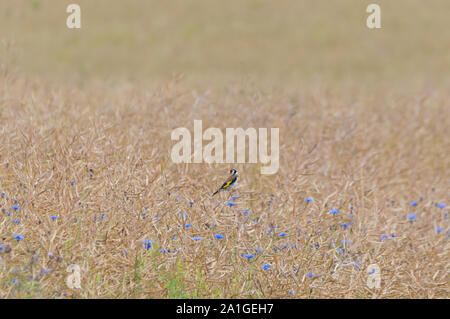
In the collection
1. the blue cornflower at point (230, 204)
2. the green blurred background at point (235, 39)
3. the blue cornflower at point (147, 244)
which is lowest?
the blue cornflower at point (147, 244)

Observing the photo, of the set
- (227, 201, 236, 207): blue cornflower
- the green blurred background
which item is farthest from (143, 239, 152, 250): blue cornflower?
the green blurred background

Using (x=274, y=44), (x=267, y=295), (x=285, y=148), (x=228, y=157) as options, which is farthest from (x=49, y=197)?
(x=274, y=44)

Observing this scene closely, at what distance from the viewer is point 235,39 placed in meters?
17.1

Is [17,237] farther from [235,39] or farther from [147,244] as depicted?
[235,39]

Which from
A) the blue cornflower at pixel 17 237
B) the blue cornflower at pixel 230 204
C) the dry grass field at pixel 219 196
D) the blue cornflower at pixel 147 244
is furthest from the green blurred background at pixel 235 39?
the blue cornflower at pixel 17 237

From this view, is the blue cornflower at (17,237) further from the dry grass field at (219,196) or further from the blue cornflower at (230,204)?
the blue cornflower at (230,204)

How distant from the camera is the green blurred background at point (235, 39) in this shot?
14000 mm

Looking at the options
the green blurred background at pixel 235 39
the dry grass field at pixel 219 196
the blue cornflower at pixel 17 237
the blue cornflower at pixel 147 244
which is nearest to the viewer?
the blue cornflower at pixel 17 237

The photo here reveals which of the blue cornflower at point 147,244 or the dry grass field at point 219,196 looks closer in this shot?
the dry grass field at point 219,196

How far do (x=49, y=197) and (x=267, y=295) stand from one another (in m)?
1.46

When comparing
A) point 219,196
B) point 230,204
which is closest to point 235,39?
point 219,196

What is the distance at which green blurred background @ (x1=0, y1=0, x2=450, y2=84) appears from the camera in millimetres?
14000
